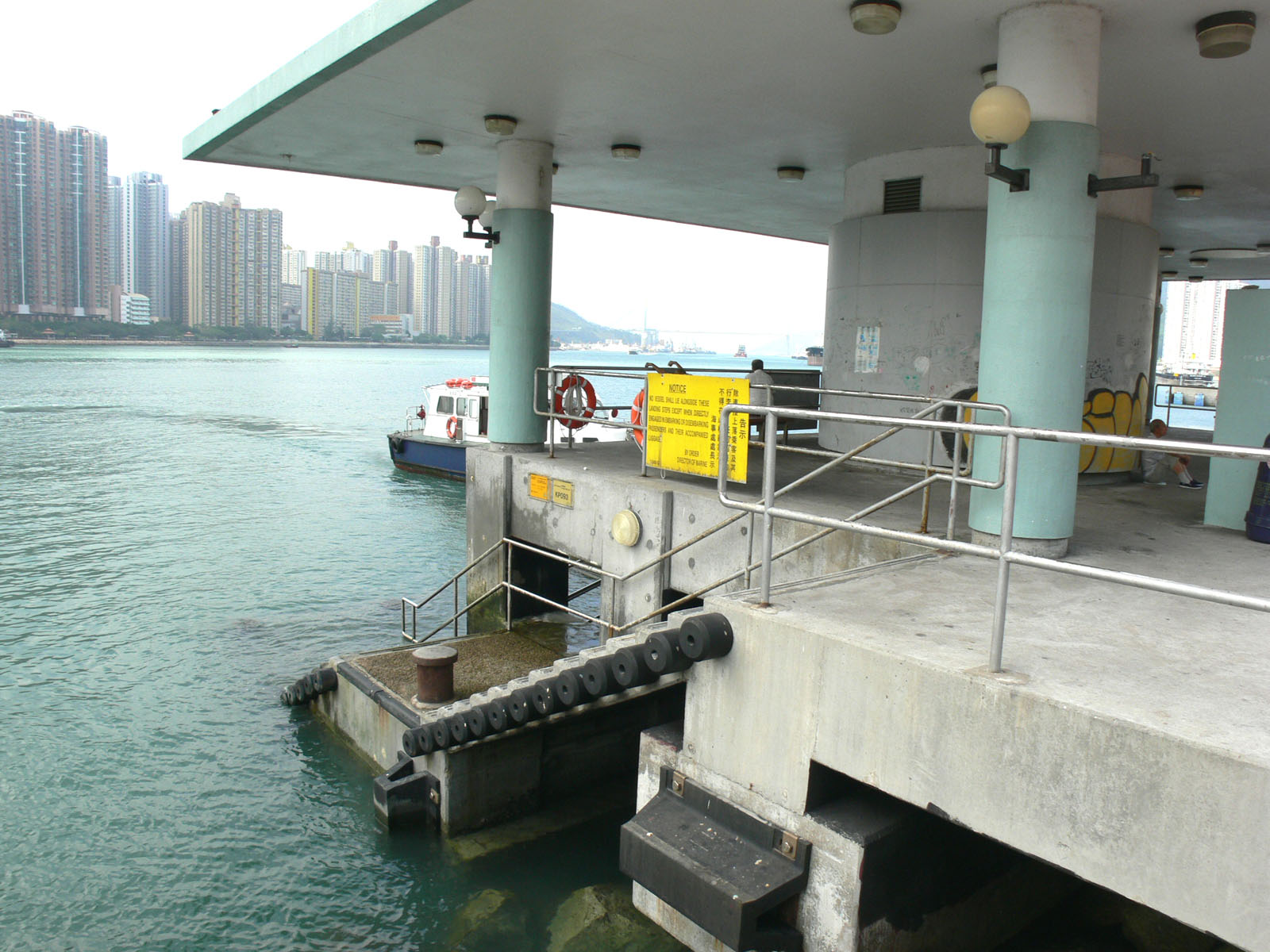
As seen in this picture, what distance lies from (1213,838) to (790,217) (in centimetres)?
1721

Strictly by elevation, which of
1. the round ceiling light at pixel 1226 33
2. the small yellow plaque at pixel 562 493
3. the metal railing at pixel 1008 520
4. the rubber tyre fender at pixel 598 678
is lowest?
the rubber tyre fender at pixel 598 678

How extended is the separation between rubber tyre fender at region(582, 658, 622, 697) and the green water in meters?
2.28

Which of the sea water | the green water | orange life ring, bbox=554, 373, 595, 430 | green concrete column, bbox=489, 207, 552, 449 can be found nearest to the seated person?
orange life ring, bbox=554, 373, 595, 430

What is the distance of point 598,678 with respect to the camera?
6.30m

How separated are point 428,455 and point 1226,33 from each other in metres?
30.7

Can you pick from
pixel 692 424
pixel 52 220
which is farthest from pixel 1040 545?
pixel 52 220

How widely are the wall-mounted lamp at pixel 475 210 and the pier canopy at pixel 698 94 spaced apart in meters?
0.84

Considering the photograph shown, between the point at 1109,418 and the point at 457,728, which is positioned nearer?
the point at 457,728

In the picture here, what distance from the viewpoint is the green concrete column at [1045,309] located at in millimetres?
7129

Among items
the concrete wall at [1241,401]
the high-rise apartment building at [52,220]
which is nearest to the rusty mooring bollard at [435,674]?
the concrete wall at [1241,401]

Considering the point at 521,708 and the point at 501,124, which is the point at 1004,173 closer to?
the point at 521,708

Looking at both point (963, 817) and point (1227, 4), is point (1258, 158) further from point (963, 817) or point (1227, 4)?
point (963, 817)

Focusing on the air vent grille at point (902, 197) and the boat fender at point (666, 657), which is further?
the air vent grille at point (902, 197)

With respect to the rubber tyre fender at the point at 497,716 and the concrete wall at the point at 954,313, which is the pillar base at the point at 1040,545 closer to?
the rubber tyre fender at the point at 497,716
